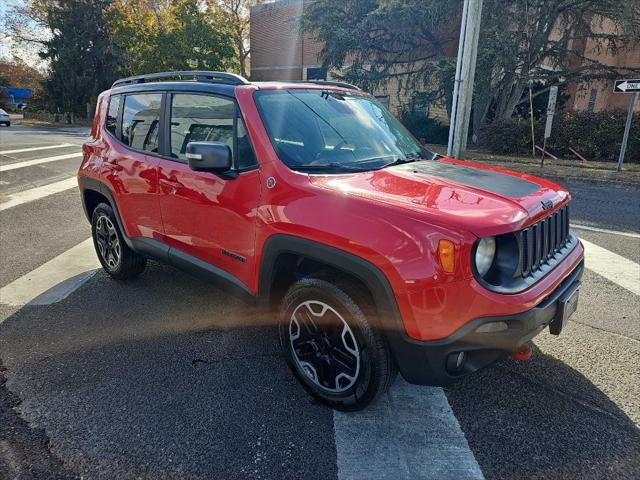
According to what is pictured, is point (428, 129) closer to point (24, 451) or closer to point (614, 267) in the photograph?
point (614, 267)

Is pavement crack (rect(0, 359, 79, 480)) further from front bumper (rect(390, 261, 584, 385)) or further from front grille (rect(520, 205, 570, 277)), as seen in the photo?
front grille (rect(520, 205, 570, 277))

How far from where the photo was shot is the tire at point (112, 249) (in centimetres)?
443

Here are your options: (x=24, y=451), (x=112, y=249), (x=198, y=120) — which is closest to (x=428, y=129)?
(x=112, y=249)

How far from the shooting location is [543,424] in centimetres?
259

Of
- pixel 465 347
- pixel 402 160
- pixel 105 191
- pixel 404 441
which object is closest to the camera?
pixel 465 347

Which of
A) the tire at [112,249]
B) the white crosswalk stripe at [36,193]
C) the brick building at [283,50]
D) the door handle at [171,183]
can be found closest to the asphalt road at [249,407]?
the tire at [112,249]

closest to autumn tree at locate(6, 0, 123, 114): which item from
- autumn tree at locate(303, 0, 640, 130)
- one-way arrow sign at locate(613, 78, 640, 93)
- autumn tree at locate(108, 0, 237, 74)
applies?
autumn tree at locate(108, 0, 237, 74)

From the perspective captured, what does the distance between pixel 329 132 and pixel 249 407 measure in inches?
74.2

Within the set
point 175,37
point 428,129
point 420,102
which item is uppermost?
point 175,37

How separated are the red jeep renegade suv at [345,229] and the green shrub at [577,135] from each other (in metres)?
14.0

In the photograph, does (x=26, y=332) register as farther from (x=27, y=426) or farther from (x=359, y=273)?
(x=359, y=273)

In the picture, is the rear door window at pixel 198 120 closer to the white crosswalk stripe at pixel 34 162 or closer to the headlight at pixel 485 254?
the headlight at pixel 485 254

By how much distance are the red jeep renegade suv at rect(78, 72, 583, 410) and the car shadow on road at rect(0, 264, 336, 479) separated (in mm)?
334

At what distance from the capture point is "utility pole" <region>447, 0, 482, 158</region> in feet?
38.5
